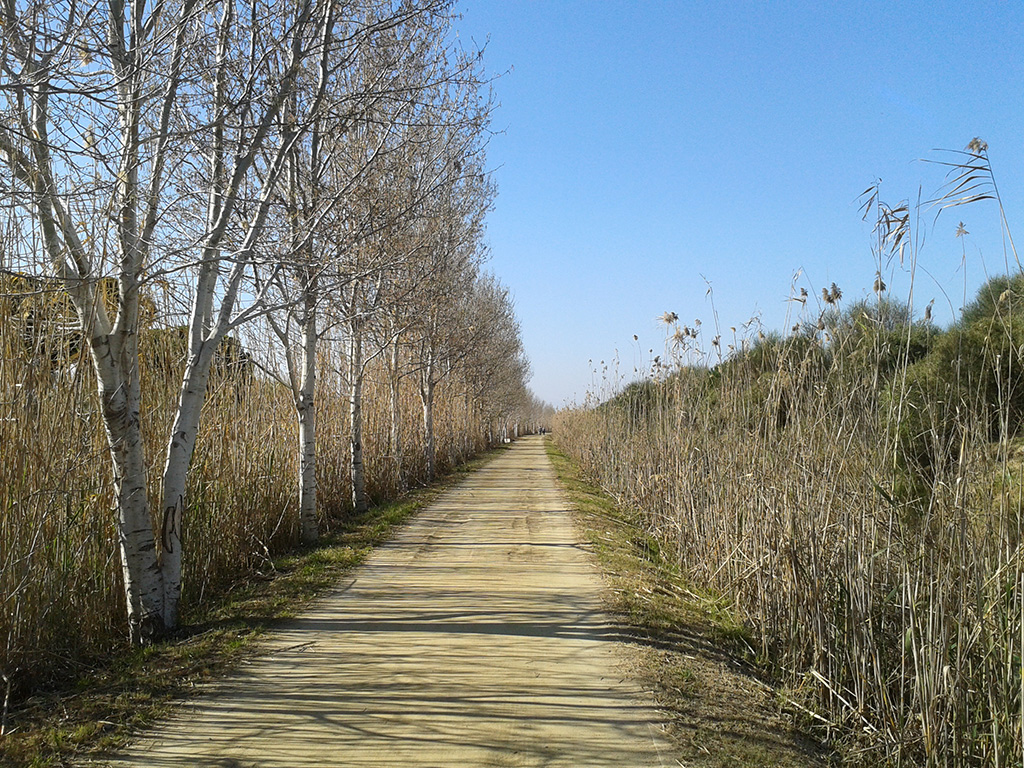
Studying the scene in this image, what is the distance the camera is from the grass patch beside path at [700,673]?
12.0 feet

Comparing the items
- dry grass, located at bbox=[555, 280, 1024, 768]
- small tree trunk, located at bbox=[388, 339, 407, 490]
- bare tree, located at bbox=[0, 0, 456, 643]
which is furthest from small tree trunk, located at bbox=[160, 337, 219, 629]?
small tree trunk, located at bbox=[388, 339, 407, 490]

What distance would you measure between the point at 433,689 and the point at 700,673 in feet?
5.51

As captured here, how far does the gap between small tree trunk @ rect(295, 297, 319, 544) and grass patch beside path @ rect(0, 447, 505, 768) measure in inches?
64.2

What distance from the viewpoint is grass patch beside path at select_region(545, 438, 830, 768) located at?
3658mm

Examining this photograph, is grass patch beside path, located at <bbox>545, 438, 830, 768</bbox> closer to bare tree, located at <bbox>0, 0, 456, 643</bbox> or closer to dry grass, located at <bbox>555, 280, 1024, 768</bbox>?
dry grass, located at <bbox>555, 280, 1024, 768</bbox>

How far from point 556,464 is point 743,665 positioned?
1924cm

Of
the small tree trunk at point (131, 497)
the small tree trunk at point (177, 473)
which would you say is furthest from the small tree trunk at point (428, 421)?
the small tree trunk at point (131, 497)

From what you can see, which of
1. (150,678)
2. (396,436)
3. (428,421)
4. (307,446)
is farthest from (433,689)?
(428,421)

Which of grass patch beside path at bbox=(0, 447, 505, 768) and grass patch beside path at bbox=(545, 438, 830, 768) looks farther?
grass patch beside path at bbox=(545, 438, 830, 768)

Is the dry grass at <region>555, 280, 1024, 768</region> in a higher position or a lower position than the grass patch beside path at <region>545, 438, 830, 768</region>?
higher

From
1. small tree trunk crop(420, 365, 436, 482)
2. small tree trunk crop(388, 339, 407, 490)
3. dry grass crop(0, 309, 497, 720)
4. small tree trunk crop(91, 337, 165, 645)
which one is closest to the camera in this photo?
dry grass crop(0, 309, 497, 720)

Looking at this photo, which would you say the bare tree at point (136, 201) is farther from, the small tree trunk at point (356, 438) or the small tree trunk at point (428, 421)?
the small tree trunk at point (428, 421)

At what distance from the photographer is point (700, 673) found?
4.62 meters

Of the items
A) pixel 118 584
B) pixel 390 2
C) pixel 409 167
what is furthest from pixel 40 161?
pixel 409 167
